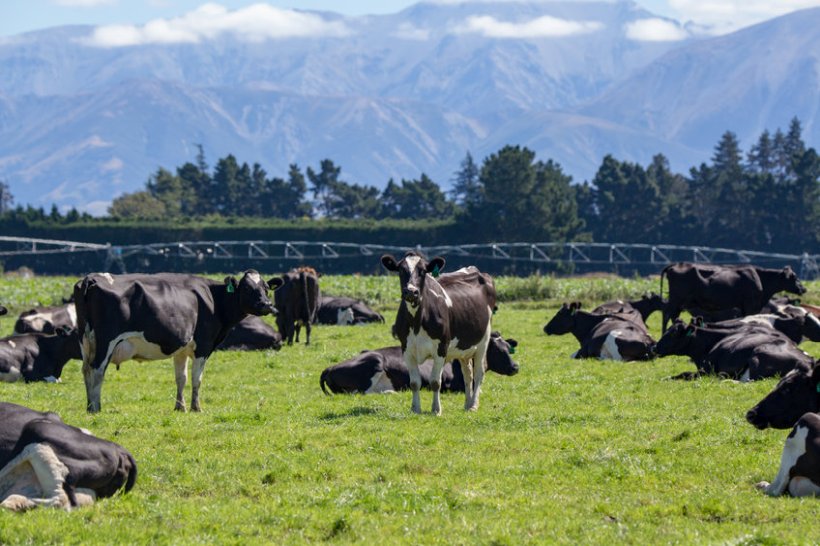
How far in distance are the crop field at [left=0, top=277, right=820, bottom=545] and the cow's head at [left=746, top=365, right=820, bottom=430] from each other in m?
0.43

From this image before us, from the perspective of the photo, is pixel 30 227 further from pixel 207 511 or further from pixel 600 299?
pixel 207 511

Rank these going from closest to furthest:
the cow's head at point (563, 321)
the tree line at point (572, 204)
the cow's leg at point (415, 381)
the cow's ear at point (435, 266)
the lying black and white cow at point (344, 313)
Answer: the cow's leg at point (415, 381)
the cow's ear at point (435, 266)
the cow's head at point (563, 321)
the lying black and white cow at point (344, 313)
the tree line at point (572, 204)

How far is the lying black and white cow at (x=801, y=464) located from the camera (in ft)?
41.6

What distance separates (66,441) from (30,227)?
10617cm

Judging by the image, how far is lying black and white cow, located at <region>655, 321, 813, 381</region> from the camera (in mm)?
21766

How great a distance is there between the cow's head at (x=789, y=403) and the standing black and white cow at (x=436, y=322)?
5.18m

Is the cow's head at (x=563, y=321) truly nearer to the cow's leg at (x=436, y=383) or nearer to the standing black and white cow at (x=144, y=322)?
the cow's leg at (x=436, y=383)

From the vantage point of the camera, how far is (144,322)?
1880cm

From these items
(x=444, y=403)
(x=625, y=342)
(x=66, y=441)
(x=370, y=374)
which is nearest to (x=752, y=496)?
(x=66, y=441)

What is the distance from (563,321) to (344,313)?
33.4 ft

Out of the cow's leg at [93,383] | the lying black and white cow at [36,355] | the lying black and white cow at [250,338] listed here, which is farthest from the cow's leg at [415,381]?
the lying black and white cow at [250,338]

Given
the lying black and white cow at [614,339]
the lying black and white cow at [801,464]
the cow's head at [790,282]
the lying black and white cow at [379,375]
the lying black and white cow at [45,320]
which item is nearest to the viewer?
the lying black and white cow at [801,464]

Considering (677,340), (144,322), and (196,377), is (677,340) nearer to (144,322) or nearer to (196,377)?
(196,377)

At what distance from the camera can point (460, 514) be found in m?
12.2
